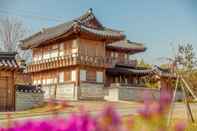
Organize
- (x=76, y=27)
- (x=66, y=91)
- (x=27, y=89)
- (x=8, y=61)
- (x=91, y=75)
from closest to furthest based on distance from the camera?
(x=8, y=61) → (x=27, y=89) → (x=76, y=27) → (x=66, y=91) → (x=91, y=75)

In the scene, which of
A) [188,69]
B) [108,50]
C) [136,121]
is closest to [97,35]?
[108,50]

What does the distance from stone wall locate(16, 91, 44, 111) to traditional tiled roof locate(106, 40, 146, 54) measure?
16.7 m

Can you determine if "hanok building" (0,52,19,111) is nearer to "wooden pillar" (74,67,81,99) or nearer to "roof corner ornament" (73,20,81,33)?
"wooden pillar" (74,67,81,99)

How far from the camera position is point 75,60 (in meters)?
31.5

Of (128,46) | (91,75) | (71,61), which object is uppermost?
(128,46)

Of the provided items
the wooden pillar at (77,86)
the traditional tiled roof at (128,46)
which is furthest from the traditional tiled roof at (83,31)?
the traditional tiled roof at (128,46)

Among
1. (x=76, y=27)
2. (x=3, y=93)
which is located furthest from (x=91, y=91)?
(x=3, y=93)

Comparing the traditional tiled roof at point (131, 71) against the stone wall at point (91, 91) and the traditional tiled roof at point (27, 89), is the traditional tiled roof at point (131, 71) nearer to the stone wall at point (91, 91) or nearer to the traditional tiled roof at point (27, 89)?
the stone wall at point (91, 91)

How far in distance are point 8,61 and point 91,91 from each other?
33.2ft

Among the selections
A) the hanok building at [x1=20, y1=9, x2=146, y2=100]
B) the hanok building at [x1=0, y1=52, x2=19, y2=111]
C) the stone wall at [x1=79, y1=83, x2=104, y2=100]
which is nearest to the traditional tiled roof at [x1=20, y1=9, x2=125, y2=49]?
the hanok building at [x1=20, y1=9, x2=146, y2=100]

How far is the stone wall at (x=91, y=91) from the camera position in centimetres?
3150

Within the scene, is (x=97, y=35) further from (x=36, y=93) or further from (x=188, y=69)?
(x=188, y=69)

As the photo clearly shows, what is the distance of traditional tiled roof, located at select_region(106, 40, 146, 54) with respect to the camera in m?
41.2

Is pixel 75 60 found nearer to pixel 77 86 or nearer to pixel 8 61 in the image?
pixel 77 86
